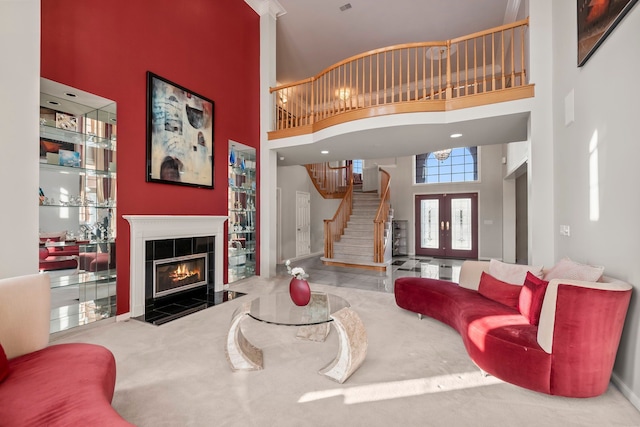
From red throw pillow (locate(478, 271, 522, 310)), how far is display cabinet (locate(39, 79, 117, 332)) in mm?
4283

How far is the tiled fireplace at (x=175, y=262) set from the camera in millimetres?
3678

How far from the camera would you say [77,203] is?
10.8 feet

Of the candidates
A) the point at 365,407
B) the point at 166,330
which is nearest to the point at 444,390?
Result: the point at 365,407

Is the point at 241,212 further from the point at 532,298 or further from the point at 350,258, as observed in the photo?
the point at 532,298

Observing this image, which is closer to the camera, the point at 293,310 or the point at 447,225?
the point at 293,310

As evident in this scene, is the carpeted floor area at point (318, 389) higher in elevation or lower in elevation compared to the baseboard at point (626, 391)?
lower

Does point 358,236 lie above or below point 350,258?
→ above

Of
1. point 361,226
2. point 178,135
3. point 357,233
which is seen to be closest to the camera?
point 178,135

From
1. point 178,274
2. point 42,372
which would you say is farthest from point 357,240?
point 42,372

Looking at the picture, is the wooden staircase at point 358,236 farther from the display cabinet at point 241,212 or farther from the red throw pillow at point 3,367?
the red throw pillow at point 3,367

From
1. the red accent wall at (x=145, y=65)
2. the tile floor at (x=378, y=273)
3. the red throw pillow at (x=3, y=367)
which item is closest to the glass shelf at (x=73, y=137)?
the red accent wall at (x=145, y=65)

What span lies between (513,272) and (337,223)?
220 inches

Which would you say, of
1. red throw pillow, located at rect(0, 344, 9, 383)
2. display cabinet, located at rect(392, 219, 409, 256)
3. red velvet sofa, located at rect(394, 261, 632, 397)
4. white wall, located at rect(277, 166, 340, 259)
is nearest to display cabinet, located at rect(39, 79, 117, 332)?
red throw pillow, located at rect(0, 344, 9, 383)

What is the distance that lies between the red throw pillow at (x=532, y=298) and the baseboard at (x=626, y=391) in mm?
597
